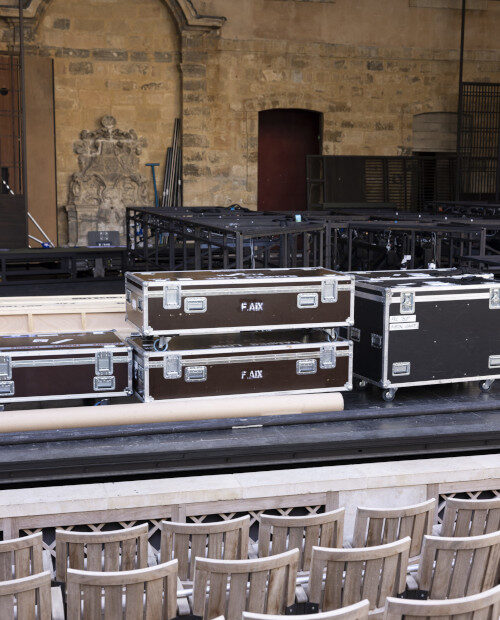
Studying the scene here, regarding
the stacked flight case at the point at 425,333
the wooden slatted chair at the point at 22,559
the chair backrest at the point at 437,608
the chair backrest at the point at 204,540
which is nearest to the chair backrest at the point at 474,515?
the chair backrest at the point at 204,540

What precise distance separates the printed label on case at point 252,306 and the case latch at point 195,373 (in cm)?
41

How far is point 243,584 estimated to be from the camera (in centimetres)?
264

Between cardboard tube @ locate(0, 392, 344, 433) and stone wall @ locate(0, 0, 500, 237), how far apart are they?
1081 centimetres

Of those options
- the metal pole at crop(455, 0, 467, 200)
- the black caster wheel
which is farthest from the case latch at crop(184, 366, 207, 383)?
the metal pole at crop(455, 0, 467, 200)

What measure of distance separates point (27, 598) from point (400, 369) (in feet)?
10.1

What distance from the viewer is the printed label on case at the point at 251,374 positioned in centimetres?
494

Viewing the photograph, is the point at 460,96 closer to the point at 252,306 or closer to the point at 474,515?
the point at 252,306

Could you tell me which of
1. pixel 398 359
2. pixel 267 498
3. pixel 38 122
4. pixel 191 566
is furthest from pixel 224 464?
pixel 38 122

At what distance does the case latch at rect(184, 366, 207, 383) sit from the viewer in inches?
191

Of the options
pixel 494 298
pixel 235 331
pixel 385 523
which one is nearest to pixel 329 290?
A: pixel 235 331

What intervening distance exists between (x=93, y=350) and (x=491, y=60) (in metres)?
14.3

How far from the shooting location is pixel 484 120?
16.7 m

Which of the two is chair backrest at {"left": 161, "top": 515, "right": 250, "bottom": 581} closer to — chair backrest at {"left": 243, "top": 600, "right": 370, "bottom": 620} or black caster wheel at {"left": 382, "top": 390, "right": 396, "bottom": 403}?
chair backrest at {"left": 243, "top": 600, "right": 370, "bottom": 620}

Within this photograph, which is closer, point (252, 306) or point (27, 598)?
point (27, 598)
